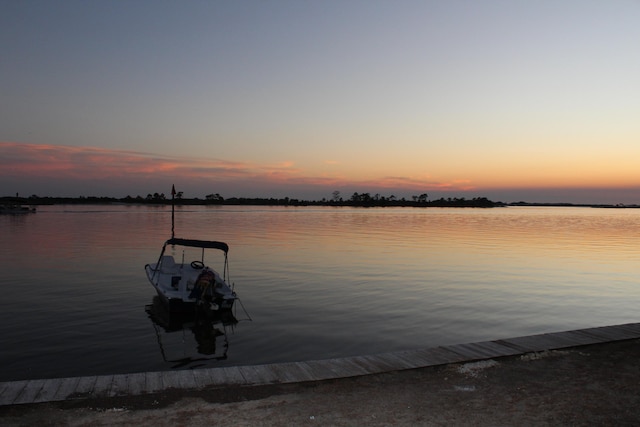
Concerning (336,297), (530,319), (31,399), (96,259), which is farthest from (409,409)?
(96,259)

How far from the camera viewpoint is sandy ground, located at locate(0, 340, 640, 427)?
6.92m

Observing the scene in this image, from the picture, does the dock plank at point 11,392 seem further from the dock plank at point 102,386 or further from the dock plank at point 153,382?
the dock plank at point 153,382

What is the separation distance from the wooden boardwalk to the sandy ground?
264 millimetres

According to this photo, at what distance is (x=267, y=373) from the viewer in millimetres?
8922

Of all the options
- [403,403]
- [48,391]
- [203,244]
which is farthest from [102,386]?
[203,244]

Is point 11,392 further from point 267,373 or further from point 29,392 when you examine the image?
point 267,373

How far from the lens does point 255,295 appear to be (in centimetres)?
2400

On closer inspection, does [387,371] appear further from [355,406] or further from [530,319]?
[530,319]

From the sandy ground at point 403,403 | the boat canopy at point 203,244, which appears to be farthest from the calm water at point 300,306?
the sandy ground at point 403,403

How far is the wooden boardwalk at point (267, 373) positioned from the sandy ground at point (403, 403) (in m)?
0.26

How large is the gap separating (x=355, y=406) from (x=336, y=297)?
629 inches

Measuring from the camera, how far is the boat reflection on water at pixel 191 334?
14.7 meters

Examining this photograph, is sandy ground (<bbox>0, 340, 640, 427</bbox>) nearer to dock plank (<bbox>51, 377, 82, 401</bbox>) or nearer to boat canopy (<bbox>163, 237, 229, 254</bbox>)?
dock plank (<bbox>51, 377, 82, 401</bbox>)

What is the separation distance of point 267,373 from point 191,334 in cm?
969
